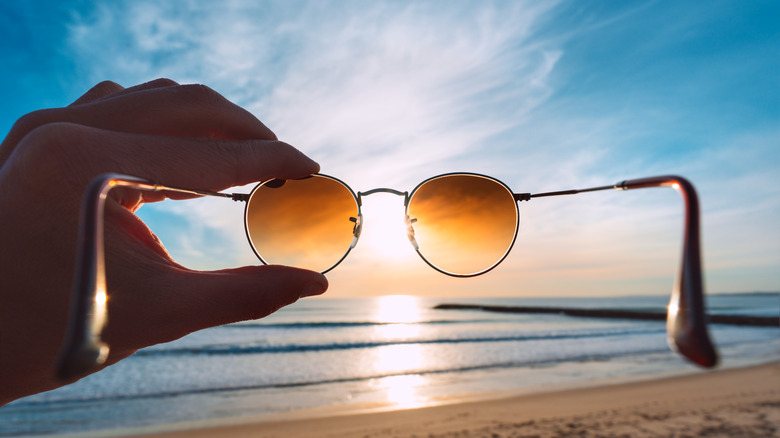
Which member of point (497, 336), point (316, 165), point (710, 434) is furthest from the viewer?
point (497, 336)

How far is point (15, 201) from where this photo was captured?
3.49 ft

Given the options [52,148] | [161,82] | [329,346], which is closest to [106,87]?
[161,82]

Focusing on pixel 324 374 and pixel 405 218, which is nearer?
pixel 405 218

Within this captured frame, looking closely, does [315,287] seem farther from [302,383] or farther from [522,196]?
[302,383]

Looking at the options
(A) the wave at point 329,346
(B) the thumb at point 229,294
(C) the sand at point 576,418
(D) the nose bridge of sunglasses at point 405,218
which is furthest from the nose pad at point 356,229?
(A) the wave at point 329,346

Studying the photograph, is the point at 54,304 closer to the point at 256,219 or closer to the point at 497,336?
the point at 256,219

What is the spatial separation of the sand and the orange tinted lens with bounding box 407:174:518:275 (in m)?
6.02

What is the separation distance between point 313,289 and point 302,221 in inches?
30.5

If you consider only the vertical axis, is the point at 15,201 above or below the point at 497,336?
above

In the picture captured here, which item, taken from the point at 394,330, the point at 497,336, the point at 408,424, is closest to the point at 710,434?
the point at 408,424

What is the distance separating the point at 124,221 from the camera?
3.89 ft

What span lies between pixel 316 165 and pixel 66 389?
12.7 m

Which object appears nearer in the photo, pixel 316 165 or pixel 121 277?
pixel 121 277

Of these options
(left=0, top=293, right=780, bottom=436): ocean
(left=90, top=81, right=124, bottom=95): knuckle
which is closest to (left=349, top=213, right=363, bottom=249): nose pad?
(left=90, top=81, right=124, bottom=95): knuckle
